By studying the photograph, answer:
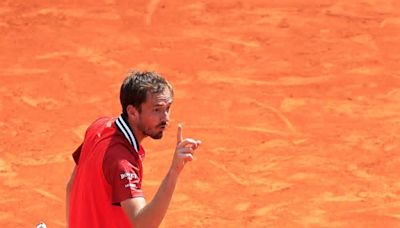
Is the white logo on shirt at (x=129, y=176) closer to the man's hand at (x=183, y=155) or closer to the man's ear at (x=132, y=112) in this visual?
the man's hand at (x=183, y=155)

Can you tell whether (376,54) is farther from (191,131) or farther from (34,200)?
(34,200)

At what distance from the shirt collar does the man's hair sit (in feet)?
0.30

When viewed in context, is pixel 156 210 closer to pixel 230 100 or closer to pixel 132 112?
pixel 132 112

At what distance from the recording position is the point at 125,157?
4.87 meters

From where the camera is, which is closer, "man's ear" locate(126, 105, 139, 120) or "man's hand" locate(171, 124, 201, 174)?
"man's hand" locate(171, 124, 201, 174)

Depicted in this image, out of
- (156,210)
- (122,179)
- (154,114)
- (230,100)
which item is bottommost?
(230,100)

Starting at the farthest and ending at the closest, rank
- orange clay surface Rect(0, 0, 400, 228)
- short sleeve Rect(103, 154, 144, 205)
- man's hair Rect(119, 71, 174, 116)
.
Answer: orange clay surface Rect(0, 0, 400, 228), man's hair Rect(119, 71, 174, 116), short sleeve Rect(103, 154, 144, 205)

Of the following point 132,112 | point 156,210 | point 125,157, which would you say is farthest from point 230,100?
point 156,210

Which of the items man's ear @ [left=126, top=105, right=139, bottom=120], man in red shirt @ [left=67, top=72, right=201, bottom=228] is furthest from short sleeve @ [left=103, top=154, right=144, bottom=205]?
man's ear @ [left=126, top=105, right=139, bottom=120]

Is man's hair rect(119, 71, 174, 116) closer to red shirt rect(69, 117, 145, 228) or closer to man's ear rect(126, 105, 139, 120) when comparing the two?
man's ear rect(126, 105, 139, 120)

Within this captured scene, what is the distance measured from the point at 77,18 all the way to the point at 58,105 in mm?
3557

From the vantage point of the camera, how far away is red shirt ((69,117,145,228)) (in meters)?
4.81

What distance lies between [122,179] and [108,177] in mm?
113

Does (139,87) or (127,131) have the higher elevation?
(139,87)
